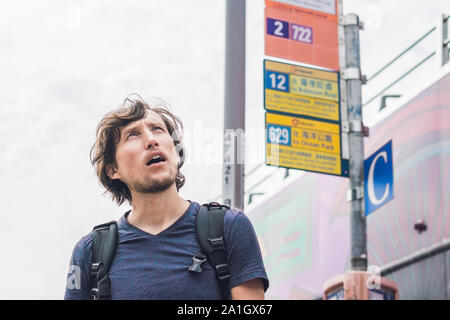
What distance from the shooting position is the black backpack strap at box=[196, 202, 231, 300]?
8.77 feet

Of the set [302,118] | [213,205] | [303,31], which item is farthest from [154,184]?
[303,31]

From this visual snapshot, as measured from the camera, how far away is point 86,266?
2.84 metres

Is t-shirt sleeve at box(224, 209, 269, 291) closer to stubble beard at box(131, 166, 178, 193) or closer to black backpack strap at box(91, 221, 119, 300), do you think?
stubble beard at box(131, 166, 178, 193)

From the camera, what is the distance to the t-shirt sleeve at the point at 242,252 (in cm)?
270

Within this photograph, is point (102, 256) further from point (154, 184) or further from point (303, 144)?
point (303, 144)

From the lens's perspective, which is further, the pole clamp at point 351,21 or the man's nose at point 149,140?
the pole clamp at point 351,21

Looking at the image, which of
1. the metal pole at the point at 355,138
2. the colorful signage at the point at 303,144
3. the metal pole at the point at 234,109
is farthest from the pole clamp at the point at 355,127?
the metal pole at the point at 234,109

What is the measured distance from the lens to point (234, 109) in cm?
522

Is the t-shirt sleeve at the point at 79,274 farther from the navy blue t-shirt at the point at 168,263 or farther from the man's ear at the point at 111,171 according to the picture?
the man's ear at the point at 111,171

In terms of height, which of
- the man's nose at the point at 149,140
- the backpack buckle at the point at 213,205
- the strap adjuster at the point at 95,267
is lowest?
the strap adjuster at the point at 95,267

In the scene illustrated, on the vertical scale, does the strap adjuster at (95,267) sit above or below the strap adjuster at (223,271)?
above

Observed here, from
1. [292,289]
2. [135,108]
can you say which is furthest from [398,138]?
[135,108]

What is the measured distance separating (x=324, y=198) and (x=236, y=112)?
5873 millimetres

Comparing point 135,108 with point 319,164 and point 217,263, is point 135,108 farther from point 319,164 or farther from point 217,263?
point 319,164
